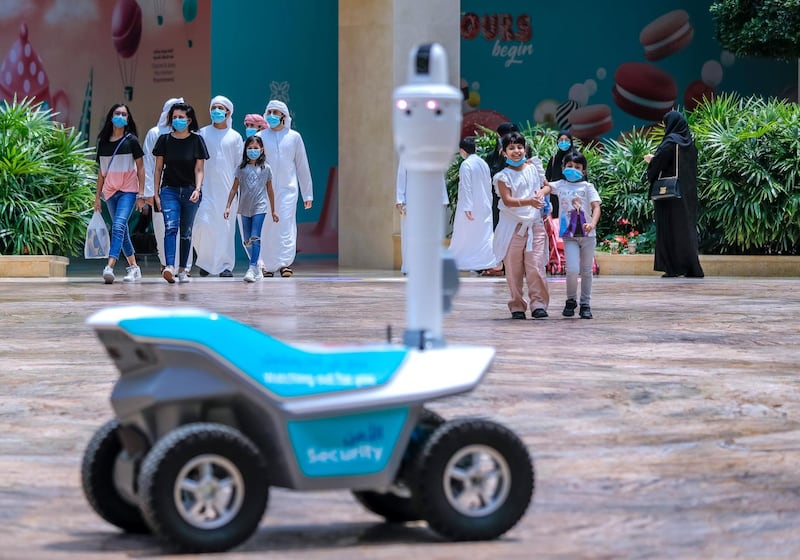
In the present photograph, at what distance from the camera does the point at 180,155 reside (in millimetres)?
14758

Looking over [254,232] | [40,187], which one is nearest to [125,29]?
[40,187]

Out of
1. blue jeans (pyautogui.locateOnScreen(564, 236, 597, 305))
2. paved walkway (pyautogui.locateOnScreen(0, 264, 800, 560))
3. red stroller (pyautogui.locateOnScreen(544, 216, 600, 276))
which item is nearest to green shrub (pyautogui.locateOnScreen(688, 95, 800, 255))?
red stroller (pyautogui.locateOnScreen(544, 216, 600, 276))

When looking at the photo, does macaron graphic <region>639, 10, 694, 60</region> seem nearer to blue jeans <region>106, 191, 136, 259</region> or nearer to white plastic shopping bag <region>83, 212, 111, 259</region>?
white plastic shopping bag <region>83, 212, 111, 259</region>

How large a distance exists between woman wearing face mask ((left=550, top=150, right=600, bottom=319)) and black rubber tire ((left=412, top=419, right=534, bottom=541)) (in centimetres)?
685

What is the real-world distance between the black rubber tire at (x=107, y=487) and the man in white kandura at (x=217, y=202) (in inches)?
547

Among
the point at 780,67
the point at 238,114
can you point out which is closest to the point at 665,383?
the point at 238,114

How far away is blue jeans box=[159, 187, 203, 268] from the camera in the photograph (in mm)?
14953

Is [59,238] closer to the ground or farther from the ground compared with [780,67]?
closer to the ground

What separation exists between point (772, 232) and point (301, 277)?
242 inches

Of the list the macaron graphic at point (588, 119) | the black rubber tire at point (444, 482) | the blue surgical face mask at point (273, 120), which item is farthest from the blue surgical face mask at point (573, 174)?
the macaron graphic at point (588, 119)

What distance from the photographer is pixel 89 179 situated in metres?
19.5

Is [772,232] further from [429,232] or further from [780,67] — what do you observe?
[429,232]

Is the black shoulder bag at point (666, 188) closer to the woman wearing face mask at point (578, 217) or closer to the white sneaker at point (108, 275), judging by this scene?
the white sneaker at point (108, 275)

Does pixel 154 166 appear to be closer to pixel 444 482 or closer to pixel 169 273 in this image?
pixel 169 273
